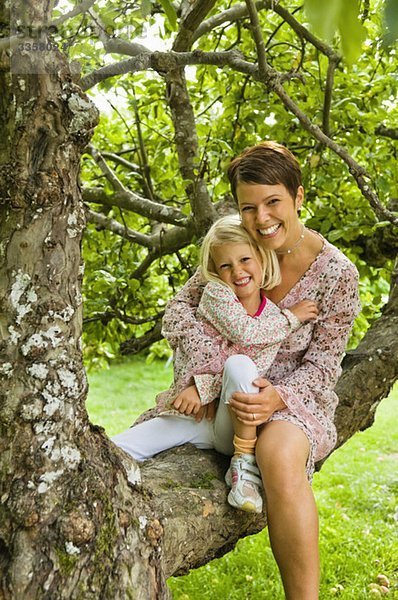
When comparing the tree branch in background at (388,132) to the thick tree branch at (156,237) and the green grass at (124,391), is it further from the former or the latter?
the green grass at (124,391)

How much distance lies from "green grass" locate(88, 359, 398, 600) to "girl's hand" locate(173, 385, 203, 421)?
228 cm

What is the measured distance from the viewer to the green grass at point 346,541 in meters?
4.41

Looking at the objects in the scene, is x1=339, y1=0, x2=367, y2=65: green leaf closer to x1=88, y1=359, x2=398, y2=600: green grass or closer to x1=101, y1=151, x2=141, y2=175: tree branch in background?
x1=88, y1=359, x2=398, y2=600: green grass

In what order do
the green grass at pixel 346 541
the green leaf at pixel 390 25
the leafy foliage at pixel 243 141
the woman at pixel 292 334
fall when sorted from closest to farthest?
the green leaf at pixel 390 25 < the woman at pixel 292 334 < the leafy foliage at pixel 243 141 < the green grass at pixel 346 541

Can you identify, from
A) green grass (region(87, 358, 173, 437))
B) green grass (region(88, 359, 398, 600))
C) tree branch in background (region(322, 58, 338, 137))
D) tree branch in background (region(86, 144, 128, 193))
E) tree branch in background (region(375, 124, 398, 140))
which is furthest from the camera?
green grass (region(87, 358, 173, 437))

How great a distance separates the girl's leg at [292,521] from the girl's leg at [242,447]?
0.19 ft

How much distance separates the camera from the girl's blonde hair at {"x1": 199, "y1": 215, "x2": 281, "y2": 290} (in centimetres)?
247

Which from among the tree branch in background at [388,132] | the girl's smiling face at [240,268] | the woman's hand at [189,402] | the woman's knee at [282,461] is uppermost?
the tree branch in background at [388,132]

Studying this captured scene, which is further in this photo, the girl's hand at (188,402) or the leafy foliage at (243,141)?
the leafy foliage at (243,141)

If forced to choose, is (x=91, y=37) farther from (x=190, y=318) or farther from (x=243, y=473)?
(x=243, y=473)

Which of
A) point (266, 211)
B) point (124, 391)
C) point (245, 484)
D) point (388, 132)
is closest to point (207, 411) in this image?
point (245, 484)

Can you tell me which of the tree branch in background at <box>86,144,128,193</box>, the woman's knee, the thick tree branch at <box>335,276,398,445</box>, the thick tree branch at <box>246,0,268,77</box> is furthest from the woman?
the tree branch in background at <box>86,144,128,193</box>

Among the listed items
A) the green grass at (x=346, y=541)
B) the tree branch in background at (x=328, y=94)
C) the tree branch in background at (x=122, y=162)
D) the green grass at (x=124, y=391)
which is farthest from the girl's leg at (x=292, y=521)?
the green grass at (x=124, y=391)

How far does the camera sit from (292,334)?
2510mm
